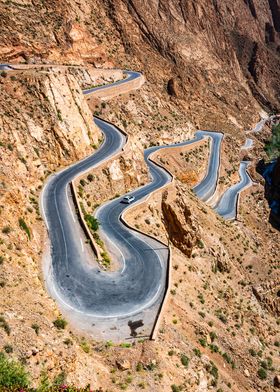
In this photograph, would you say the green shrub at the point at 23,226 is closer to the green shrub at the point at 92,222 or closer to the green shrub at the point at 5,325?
the green shrub at the point at 92,222

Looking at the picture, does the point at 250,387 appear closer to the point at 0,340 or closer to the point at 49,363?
the point at 49,363

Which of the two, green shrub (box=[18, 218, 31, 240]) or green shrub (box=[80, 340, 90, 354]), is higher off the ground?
green shrub (box=[18, 218, 31, 240])

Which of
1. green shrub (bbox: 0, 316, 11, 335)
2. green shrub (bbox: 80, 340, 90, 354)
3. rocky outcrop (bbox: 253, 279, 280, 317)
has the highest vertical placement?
green shrub (bbox: 0, 316, 11, 335)

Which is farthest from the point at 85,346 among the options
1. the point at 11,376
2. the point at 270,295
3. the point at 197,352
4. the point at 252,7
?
the point at 252,7

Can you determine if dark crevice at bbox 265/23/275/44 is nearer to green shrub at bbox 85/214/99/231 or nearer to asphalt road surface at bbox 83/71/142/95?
asphalt road surface at bbox 83/71/142/95

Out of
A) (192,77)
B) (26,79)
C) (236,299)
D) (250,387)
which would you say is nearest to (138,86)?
(192,77)

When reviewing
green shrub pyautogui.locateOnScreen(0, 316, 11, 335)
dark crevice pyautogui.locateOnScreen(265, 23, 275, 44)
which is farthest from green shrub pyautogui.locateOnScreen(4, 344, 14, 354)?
dark crevice pyautogui.locateOnScreen(265, 23, 275, 44)

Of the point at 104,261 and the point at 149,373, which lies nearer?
the point at 149,373
